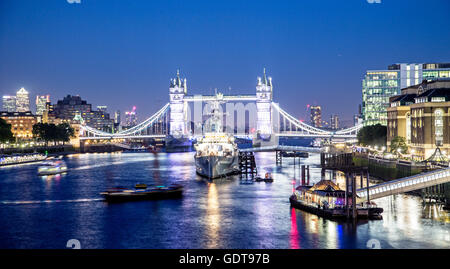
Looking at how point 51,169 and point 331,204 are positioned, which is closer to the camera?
point 331,204

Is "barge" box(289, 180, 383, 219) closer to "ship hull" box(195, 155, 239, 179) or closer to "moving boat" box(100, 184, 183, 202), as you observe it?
"moving boat" box(100, 184, 183, 202)

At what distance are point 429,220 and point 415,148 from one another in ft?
75.2

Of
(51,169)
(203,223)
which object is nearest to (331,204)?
(203,223)

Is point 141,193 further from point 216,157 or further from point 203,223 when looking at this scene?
point 216,157

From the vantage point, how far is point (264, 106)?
5005 inches

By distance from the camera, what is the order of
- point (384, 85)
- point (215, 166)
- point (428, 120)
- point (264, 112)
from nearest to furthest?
point (428, 120)
point (215, 166)
point (384, 85)
point (264, 112)

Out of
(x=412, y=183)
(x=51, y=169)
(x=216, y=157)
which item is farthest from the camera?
(x=51, y=169)

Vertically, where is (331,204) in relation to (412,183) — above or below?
below

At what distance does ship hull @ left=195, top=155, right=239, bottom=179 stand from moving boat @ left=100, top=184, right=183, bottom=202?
1142 centimetres

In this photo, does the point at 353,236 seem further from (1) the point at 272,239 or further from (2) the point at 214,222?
(2) the point at 214,222

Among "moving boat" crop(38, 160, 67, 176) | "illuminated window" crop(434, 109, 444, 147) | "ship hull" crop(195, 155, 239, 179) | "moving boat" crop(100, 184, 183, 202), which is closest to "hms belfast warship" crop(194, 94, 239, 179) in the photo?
"ship hull" crop(195, 155, 239, 179)

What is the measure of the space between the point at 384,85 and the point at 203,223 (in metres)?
60.9

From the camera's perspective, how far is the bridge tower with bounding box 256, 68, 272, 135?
12331 cm
